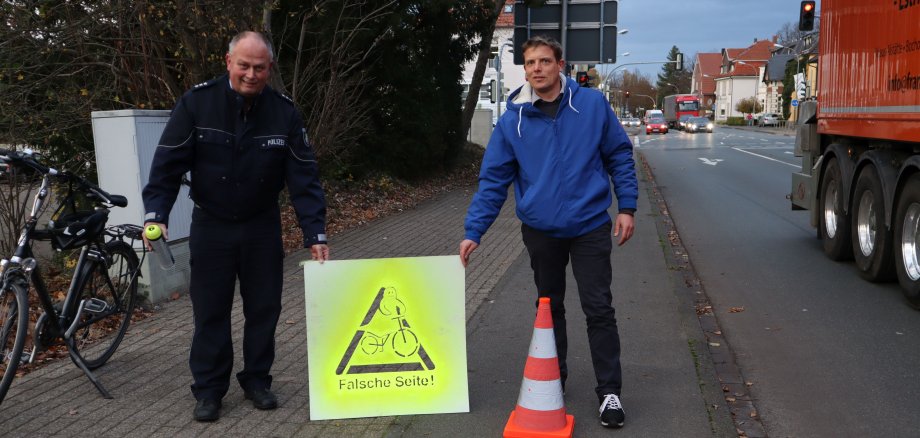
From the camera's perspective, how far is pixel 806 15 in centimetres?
1239

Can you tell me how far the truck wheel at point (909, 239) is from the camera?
709 centimetres

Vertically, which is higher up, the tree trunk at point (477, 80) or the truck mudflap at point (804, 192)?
the tree trunk at point (477, 80)

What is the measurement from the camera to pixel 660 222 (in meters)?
12.8

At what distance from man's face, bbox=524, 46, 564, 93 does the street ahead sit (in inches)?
81.4

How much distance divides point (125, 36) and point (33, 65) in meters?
0.95

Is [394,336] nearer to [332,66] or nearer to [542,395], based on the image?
[542,395]

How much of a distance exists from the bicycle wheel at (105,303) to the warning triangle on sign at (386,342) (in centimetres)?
163

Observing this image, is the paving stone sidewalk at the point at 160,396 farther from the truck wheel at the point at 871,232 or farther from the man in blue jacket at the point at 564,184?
the truck wheel at the point at 871,232

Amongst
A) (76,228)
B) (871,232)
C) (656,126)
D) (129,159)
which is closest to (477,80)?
(871,232)

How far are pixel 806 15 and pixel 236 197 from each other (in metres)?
10.5

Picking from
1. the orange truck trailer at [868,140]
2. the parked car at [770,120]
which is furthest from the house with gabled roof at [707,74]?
the orange truck trailer at [868,140]

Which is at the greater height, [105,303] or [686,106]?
[105,303]

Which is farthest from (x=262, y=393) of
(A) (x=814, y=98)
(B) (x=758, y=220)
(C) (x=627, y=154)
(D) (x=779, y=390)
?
(B) (x=758, y=220)

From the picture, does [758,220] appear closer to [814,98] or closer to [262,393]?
[814,98]
